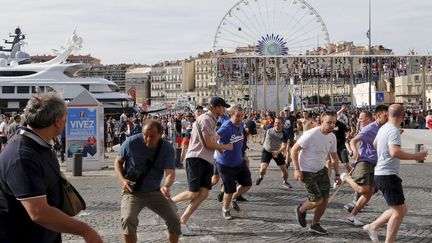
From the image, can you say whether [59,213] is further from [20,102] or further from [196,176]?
[20,102]

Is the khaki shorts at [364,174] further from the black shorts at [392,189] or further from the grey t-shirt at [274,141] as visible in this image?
the grey t-shirt at [274,141]

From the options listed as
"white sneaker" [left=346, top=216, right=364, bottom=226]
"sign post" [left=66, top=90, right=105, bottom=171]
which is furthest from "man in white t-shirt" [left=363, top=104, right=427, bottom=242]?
"sign post" [left=66, top=90, right=105, bottom=171]

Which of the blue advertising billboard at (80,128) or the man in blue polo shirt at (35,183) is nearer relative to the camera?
the man in blue polo shirt at (35,183)

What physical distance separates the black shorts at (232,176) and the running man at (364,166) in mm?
1464

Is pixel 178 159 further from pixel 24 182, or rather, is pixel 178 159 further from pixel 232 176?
pixel 24 182

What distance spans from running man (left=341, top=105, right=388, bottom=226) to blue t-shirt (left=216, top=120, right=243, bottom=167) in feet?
4.98

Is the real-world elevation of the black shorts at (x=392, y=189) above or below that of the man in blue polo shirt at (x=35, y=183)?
below

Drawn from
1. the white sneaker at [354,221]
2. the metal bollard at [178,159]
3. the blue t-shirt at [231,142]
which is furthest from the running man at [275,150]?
the metal bollard at [178,159]

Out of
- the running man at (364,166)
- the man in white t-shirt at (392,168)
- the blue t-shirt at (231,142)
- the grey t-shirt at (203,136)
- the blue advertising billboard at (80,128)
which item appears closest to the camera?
the man in white t-shirt at (392,168)

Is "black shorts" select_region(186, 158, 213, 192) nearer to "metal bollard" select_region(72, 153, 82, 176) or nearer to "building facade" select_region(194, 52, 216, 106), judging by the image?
"metal bollard" select_region(72, 153, 82, 176)

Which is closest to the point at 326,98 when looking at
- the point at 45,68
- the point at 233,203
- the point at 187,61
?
the point at 45,68

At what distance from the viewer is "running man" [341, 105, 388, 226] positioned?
8289mm

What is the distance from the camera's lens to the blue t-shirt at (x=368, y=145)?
28.2 ft

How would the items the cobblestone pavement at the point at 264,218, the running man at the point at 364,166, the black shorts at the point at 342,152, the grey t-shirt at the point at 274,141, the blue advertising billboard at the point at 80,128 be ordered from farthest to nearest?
1. the blue advertising billboard at the point at 80,128
2. the black shorts at the point at 342,152
3. the grey t-shirt at the point at 274,141
4. the running man at the point at 364,166
5. the cobblestone pavement at the point at 264,218
